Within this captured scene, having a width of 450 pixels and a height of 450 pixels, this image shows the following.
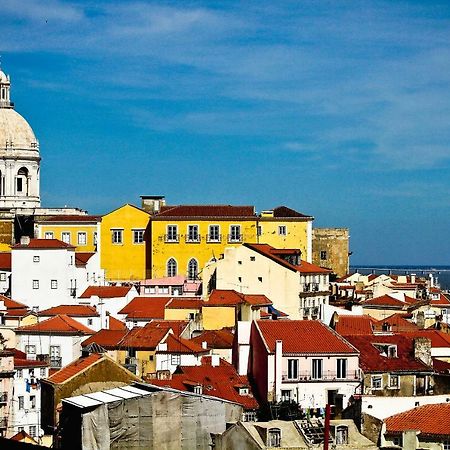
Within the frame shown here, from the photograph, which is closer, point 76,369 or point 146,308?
point 76,369

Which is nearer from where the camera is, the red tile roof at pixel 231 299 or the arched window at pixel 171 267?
the red tile roof at pixel 231 299

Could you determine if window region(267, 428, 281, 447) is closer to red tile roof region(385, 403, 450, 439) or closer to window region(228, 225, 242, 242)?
red tile roof region(385, 403, 450, 439)

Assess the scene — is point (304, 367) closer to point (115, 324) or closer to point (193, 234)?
point (115, 324)

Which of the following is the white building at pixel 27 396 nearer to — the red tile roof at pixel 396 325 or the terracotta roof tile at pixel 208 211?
the red tile roof at pixel 396 325

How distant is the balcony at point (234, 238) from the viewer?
231 ft

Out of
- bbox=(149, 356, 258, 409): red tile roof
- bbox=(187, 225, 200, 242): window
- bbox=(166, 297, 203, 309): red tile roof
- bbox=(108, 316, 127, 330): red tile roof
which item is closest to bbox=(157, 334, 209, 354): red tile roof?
bbox=(149, 356, 258, 409): red tile roof

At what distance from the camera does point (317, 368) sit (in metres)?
37.0

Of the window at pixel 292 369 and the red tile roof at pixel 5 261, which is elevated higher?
the red tile roof at pixel 5 261

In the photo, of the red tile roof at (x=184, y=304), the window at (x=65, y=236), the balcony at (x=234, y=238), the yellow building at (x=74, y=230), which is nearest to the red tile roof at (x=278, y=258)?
the balcony at (x=234, y=238)

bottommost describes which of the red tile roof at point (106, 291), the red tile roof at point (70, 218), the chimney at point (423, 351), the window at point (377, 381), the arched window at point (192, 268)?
the window at point (377, 381)

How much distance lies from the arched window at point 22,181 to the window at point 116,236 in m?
16.2

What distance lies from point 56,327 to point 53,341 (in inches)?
29.2

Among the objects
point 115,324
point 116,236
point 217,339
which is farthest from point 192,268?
point 217,339

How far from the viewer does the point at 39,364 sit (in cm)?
4356
